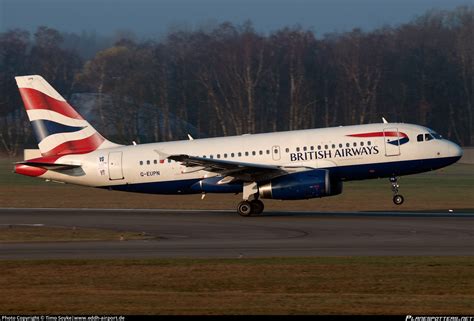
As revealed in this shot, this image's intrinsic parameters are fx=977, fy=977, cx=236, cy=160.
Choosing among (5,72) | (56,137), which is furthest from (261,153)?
(5,72)

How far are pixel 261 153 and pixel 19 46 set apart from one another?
8635 centimetres

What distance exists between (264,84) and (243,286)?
3294 inches

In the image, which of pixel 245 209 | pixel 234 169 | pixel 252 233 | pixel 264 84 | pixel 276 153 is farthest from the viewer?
pixel 264 84

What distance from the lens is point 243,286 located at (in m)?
21.4

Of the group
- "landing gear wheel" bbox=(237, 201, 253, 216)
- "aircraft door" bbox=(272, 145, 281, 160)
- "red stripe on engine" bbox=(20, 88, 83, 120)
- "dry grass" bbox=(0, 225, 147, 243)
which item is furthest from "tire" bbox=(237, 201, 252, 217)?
"red stripe on engine" bbox=(20, 88, 83, 120)

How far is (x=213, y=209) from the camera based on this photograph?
44906 millimetres

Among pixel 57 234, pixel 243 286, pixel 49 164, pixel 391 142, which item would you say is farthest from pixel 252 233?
pixel 49 164

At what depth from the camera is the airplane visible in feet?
129

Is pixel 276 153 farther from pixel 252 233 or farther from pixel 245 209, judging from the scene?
pixel 252 233

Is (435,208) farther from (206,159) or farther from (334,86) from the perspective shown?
(334,86)

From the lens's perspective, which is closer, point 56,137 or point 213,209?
point 56,137

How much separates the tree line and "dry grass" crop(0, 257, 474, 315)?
216 feet

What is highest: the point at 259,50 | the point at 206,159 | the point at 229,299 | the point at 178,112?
the point at 259,50

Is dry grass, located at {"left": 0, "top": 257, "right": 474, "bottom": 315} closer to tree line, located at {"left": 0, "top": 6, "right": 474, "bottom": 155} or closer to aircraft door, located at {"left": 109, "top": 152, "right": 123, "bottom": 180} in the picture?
aircraft door, located at {"left": 109, "top": 152, "right": 123, "bottom": 180}
